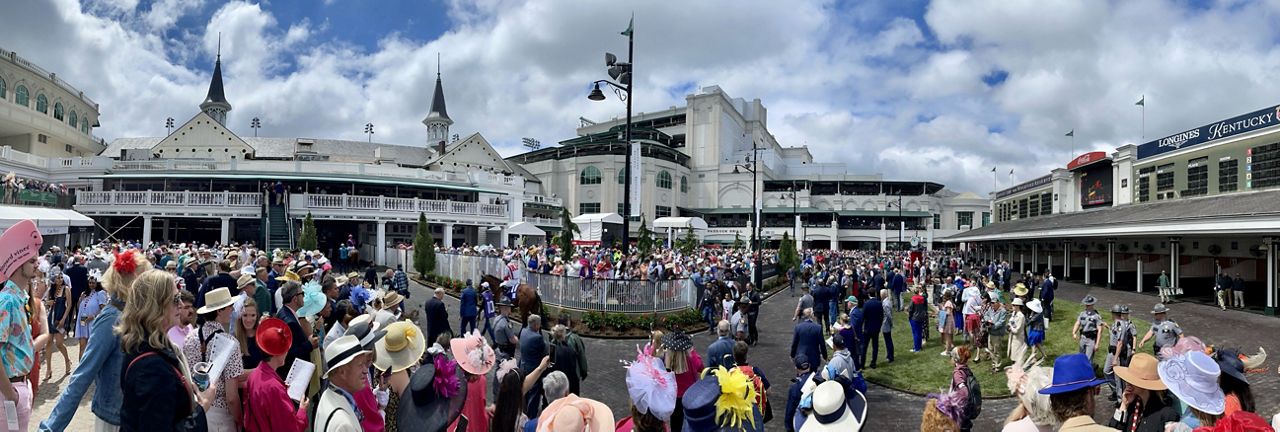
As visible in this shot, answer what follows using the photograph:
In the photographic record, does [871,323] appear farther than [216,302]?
Yes

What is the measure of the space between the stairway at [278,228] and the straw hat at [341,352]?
28687 millimetres

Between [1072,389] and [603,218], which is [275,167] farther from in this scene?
[1072,389]

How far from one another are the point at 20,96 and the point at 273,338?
153 ft

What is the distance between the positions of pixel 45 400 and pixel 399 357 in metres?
6.51

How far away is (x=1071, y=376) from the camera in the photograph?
303cm

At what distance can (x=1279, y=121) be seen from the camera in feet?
61.1

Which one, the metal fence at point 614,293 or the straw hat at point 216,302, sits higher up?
the straw hat at point 216,302

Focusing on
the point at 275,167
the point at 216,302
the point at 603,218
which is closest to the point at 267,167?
the point at 275,167

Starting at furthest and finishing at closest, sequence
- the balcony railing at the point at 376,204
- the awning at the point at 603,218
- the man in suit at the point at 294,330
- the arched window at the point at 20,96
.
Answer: the arched window at the point at 20,96 < the balcony railing at the point at 376,204 < the awning at the point at 603,218 < the man in suit at the point at 294,330

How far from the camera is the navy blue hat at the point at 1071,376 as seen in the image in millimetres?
2975

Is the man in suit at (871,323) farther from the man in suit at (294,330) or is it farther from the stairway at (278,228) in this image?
the stairway at (278,228)

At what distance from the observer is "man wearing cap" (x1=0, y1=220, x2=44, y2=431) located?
356cm

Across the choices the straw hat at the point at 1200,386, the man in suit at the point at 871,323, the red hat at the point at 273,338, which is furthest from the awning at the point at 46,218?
the straw hat at the point at 1200,386

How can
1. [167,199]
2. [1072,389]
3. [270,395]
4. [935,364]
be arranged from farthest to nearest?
[167,199] < [935,364] < [270,395] < [1072,389]
